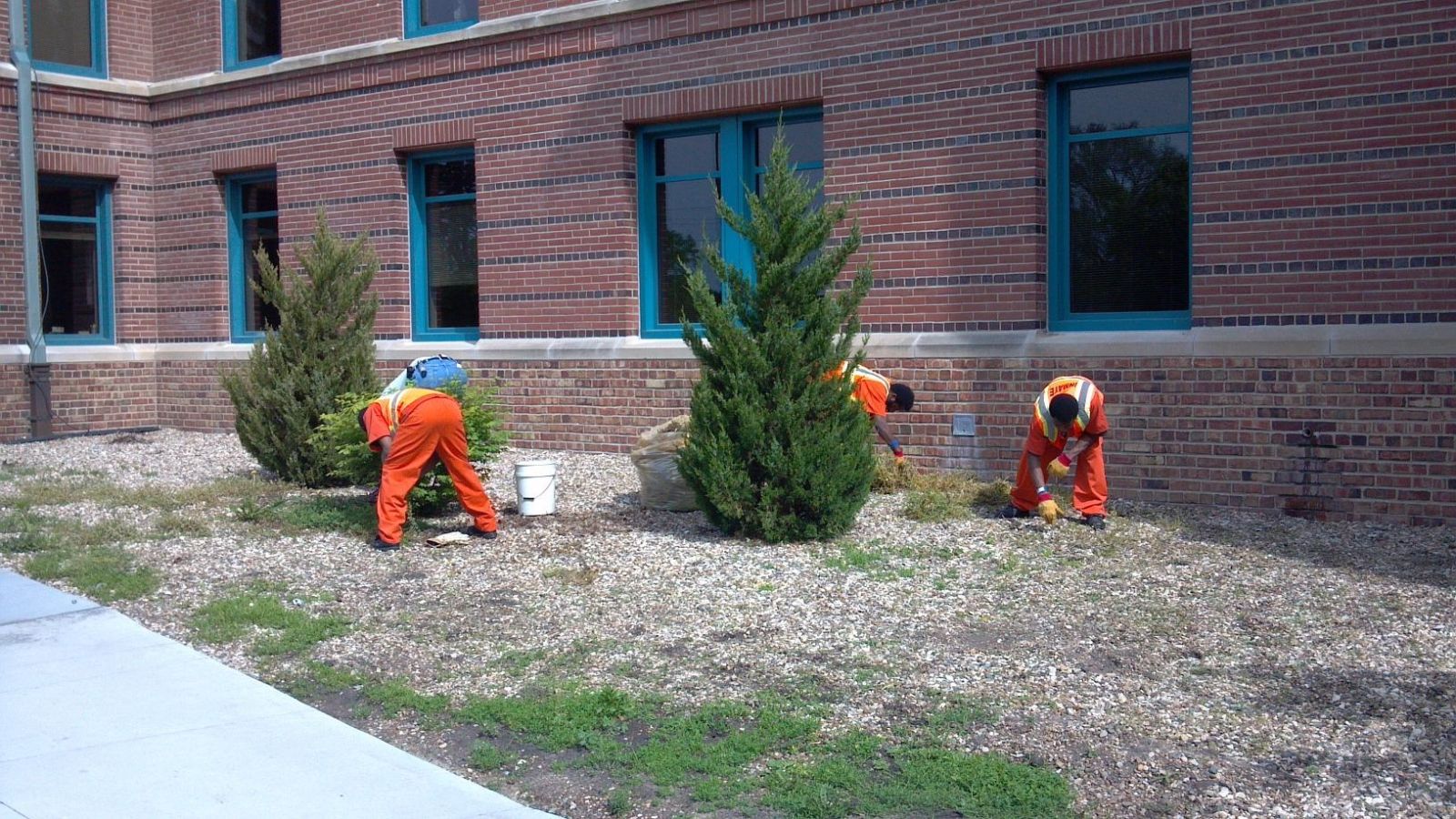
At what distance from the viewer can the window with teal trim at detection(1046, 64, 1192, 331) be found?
10.9 m

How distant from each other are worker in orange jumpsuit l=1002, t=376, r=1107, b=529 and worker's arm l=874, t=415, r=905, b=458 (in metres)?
1.51

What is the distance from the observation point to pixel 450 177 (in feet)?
50.4

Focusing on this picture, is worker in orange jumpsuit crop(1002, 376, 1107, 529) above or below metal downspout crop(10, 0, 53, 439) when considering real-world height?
below

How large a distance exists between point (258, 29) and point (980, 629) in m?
13.5

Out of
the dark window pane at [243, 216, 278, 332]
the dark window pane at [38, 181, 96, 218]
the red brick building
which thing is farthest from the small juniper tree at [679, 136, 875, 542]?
the dark window pane at [38, 181, 96, 218]

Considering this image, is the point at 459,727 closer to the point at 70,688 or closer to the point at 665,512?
the point at 70,688

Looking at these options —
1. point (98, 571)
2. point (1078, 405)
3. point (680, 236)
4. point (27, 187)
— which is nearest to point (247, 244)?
point (27, 187)

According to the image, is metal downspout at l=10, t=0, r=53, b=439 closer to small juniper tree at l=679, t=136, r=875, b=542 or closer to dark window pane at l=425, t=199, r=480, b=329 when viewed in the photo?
dark window pane at l=425, t=199, r=480, b=329

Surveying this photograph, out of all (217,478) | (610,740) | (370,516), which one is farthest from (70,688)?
(217,478)

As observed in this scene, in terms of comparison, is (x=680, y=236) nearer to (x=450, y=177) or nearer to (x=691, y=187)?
(x=691, y=187)

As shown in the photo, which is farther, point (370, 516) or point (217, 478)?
point (217, 478)

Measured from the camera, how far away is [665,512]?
34.8 feet

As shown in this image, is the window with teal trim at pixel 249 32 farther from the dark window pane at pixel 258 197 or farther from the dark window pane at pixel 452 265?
the dark window pane at pixel 452 265

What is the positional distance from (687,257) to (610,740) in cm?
867
